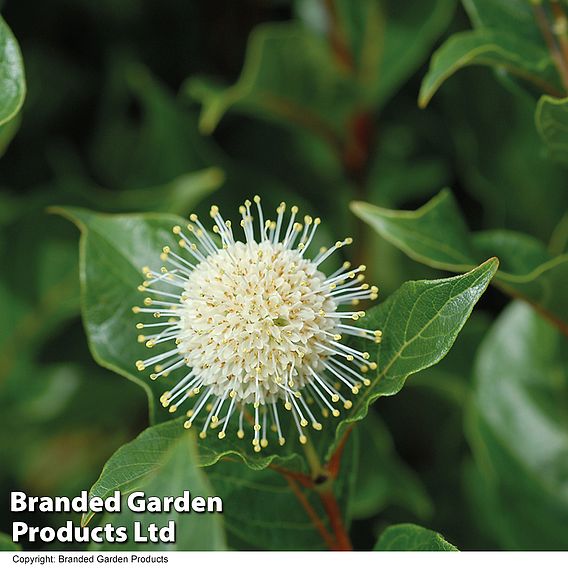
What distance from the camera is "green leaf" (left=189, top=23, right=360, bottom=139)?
4.80 feet

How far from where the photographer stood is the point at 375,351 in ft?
2.99

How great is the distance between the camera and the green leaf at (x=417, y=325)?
0.80m

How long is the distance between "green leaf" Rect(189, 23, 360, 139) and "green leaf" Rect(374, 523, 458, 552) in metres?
0.76

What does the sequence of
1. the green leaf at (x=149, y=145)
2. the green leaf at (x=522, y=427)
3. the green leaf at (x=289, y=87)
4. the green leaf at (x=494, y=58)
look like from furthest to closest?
the green leaf at (x=149, y=145) → the green leaf at (x=289, y=87) → the green leaf at (x=522, y=427) → the green leaf at (x=494, y=58)

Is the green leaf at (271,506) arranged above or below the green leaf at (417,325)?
below

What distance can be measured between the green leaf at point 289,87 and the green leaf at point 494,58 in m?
0.46

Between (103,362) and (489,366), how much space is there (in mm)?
739

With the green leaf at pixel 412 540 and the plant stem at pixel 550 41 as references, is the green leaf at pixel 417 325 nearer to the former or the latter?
the green leaf at pixel 412 540

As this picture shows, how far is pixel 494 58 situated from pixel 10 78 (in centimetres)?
60

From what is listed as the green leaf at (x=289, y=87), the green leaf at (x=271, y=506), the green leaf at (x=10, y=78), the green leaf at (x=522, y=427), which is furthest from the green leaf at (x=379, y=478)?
the green leaf at (x=10, y=78)

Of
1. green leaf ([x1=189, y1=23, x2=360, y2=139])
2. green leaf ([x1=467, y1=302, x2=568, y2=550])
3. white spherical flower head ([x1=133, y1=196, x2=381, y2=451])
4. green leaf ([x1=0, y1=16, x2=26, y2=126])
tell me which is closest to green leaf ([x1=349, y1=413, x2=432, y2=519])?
green leaf ([x1=467, y1=302, x2=568, y2=550])

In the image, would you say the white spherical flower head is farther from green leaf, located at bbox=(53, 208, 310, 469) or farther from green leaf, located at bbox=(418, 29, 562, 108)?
green leaf, located at bbox=(418, 29, 562, 108)

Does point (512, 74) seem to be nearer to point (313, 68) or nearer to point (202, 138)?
point (313, 68)

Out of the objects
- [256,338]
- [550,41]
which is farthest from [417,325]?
[550,41]
